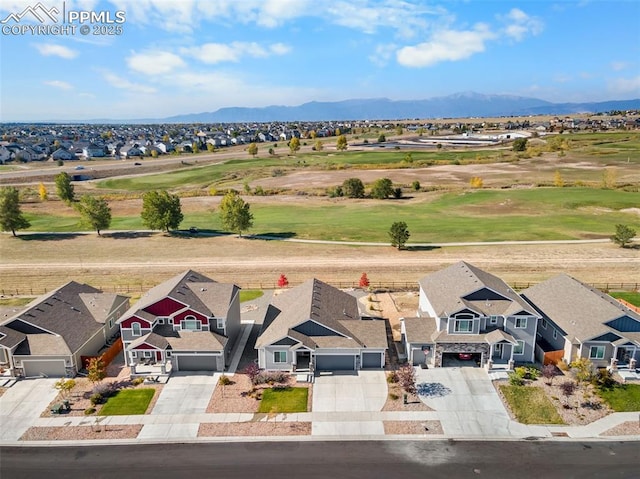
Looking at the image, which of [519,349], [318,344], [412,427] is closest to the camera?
[412,427]

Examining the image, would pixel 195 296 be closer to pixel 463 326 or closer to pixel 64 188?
pixel 463 326

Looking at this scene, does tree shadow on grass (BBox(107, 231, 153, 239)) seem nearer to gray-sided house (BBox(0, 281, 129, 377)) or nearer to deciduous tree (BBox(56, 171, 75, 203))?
deciduous tree (BBox(56, 171, 75, 203))

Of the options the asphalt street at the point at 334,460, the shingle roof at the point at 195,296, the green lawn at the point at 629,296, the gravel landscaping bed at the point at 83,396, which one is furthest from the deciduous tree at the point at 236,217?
the green lawn at the point at 629,296

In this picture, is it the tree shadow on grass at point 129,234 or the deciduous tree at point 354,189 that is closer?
the tree shadow on grass at point 129,234

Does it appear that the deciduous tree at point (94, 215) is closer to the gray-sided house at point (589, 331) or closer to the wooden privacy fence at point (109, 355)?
the wooden privacy fence at point (109, 355)

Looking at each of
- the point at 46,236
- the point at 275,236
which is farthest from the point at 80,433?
the point at 46,236

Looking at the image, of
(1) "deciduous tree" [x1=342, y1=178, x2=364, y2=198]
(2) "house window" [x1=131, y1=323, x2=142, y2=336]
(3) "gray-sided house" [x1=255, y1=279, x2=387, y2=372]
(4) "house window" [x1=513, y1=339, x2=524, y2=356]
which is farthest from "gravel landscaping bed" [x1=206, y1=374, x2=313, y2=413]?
(1) "deciduous tree" [x1=342, y1=178, x2=364, y2=198]
